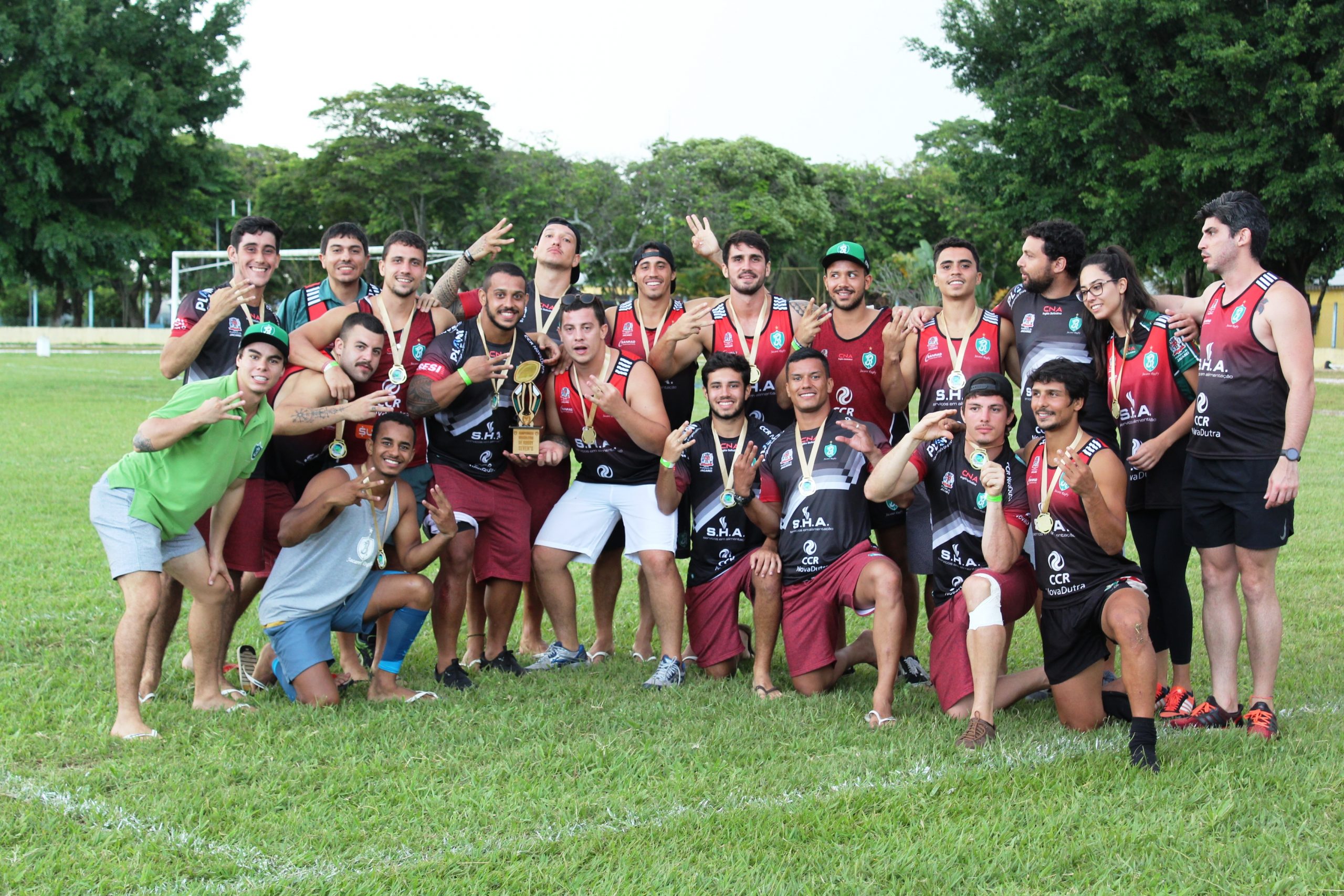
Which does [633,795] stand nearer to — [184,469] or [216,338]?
[184,469]

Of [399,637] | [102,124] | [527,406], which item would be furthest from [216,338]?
[102,124]

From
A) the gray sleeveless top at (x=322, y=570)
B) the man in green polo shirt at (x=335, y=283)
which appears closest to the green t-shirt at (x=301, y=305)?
the man in green polo shirt at (x=335, y=283)

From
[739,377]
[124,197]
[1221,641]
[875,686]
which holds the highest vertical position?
[124,197]

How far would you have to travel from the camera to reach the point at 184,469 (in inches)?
215

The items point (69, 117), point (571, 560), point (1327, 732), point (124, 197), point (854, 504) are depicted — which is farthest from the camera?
point (124, 197)

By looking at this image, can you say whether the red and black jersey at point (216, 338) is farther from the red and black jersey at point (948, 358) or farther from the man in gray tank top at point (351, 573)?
the red and black jersey at point (948, 358)

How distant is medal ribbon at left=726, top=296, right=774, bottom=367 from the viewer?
679 cm

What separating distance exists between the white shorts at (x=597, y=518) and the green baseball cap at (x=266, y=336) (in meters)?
1.96

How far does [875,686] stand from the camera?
6.36 metres

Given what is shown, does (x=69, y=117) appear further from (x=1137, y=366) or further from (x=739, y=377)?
(x=1137, y=366)

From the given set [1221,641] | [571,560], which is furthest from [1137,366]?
[571,560]

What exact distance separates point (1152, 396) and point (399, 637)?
406 centimetres

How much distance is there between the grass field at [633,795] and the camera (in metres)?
3.95

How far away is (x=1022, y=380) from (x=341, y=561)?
3.73m
